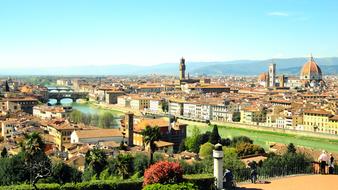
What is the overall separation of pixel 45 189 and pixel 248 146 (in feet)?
56.4

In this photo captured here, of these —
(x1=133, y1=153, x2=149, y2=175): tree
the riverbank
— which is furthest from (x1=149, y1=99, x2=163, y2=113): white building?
(x1=133, y1=153, x2=149, y2=175): tree

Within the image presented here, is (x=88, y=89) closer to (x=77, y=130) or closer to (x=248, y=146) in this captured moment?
(x=77, y=130)

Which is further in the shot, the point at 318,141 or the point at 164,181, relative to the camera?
the point at 318,141

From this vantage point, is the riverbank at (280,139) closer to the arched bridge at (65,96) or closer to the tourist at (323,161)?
the tourist at (323,161)

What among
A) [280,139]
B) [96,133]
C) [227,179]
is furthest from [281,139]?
[227,179]

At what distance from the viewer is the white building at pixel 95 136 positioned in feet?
87.7

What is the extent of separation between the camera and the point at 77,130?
28.3 m

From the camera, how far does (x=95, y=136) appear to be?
27250 millimetres

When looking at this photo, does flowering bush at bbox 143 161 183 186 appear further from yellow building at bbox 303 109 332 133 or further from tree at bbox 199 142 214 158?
yellow building at bbox 303 109 332 133

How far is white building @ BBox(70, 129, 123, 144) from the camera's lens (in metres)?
26.7

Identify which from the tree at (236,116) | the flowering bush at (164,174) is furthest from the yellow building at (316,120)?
the flowering bush at (164,174)

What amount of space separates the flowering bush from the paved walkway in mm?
1409

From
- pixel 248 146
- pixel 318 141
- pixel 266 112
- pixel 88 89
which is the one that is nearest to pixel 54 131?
pixel 248 146

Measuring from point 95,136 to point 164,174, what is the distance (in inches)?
820
